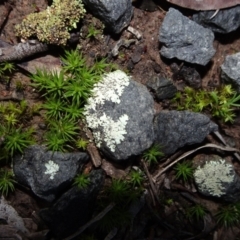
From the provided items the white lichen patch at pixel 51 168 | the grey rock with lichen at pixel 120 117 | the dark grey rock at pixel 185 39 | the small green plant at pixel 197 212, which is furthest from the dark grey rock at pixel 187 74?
the white lichen patch at pixel 51 168

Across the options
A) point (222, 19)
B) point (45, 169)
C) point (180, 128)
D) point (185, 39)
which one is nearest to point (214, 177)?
point (180, 128)

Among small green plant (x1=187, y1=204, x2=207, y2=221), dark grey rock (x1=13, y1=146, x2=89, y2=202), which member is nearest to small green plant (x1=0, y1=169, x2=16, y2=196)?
dark grey rock (x1=13, y1=146, x2=89, y2=202)

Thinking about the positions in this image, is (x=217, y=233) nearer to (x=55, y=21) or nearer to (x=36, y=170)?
(x=36, y=170)

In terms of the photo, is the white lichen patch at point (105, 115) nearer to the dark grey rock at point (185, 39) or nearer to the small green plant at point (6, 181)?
the dark grey rock at point (185, 39)

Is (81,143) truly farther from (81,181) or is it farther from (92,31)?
(92,31)

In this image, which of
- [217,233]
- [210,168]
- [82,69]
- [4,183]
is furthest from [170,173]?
[4,183]

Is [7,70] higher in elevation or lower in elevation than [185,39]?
lower

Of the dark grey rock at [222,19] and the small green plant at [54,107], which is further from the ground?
the dark grey rock at [222,19]
